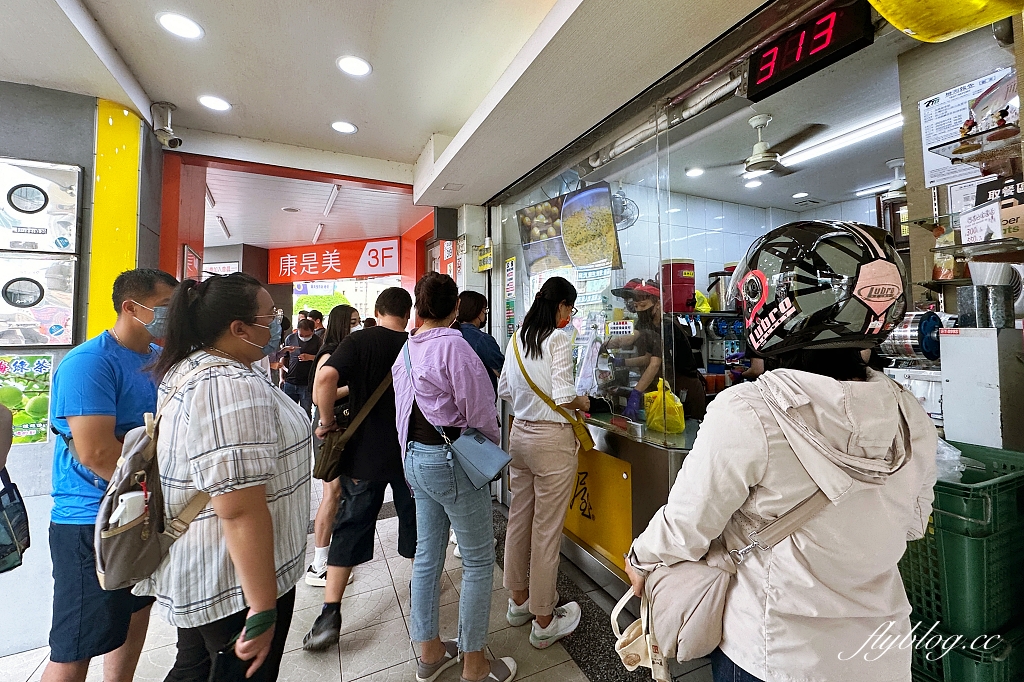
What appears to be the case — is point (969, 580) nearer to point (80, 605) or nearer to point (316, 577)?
point (80, 605)

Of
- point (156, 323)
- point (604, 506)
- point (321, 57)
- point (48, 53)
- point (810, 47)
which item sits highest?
point (321, 57)

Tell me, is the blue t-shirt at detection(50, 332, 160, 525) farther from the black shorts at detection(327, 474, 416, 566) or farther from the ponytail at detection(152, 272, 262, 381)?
the black shorts at detection(327, 474, 416, 566)

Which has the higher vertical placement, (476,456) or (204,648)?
(476,456)

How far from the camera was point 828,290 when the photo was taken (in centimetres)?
90

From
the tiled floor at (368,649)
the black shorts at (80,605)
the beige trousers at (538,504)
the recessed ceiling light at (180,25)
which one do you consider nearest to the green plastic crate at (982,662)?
the tiled floor at (368,649)

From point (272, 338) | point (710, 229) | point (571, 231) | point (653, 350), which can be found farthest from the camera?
point (710, 229)

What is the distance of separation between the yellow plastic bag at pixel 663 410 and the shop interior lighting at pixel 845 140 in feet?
8.68

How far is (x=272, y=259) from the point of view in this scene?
25.5 feet

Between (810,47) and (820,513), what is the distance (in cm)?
168

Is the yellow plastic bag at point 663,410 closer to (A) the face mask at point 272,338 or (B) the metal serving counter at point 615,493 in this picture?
(B) the metal serving counter at point 615,493

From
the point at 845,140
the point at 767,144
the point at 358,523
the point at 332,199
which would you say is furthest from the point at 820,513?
the point at 332,199

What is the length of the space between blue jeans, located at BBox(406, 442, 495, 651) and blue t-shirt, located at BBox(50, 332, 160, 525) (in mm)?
964

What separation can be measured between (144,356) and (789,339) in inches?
80.1

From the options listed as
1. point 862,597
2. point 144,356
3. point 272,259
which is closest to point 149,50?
point 144,356
